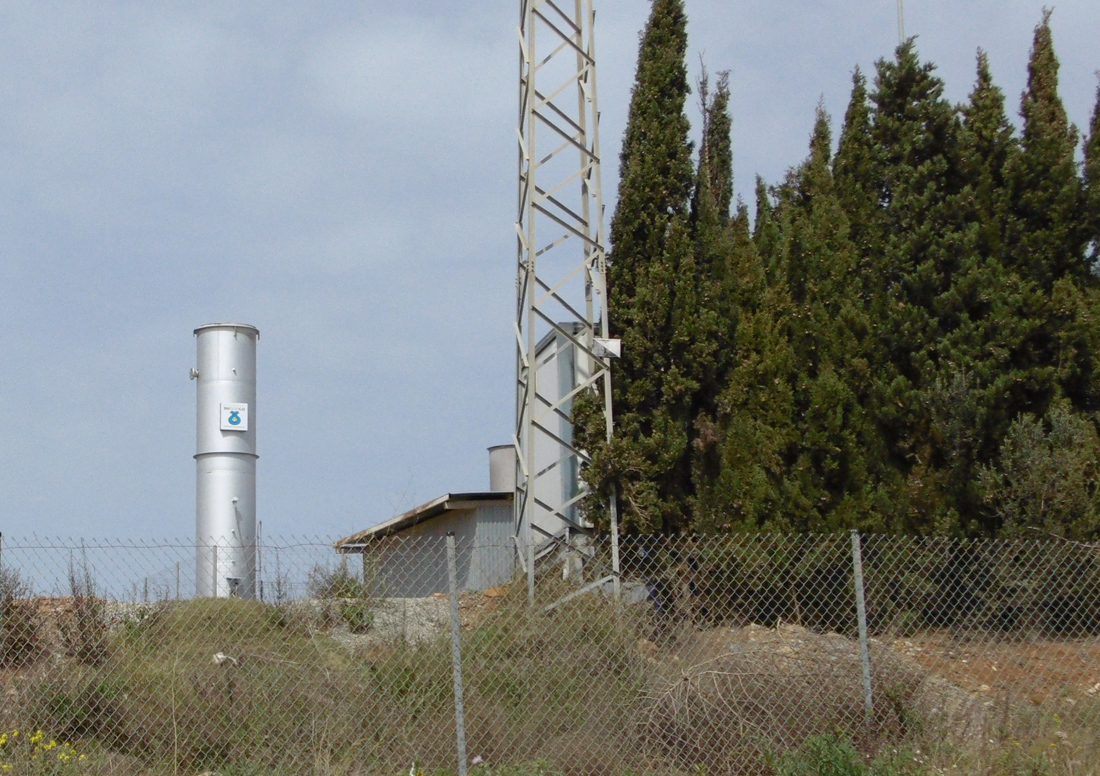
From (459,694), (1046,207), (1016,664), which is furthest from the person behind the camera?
(1046,207)

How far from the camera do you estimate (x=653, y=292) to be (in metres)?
11.8

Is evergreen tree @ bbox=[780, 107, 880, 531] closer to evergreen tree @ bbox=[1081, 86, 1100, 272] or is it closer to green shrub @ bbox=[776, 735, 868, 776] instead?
evergreen tree @ bbox=[1081, 86, 1100, 272]

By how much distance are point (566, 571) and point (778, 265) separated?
13.1ft

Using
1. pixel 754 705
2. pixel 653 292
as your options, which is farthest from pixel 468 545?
pixel 754 705

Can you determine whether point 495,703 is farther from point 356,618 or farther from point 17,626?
point 17,626

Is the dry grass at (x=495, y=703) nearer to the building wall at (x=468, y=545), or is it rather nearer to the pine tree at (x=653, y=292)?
the building wall at (x=468, y=545)

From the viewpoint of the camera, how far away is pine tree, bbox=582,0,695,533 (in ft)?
37.5

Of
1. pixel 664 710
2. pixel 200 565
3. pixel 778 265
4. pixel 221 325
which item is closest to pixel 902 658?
pixel 664 710

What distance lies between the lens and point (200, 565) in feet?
35.3

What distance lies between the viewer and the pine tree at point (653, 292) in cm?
1142

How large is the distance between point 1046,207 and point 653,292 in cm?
395

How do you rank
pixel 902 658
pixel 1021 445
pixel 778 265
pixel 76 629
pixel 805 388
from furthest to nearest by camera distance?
1. pixel 778 265
2. pixel 805 388
3. pixel 1021 445
4. pixel 902 658
5. pixel 76 629

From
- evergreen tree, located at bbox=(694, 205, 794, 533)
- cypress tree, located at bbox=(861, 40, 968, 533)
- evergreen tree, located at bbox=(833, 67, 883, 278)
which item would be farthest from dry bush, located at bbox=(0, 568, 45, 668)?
evergreen tree, located at bbox=(833, 67, 883, 278)

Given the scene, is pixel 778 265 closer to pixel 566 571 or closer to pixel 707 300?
pixel 707 300
